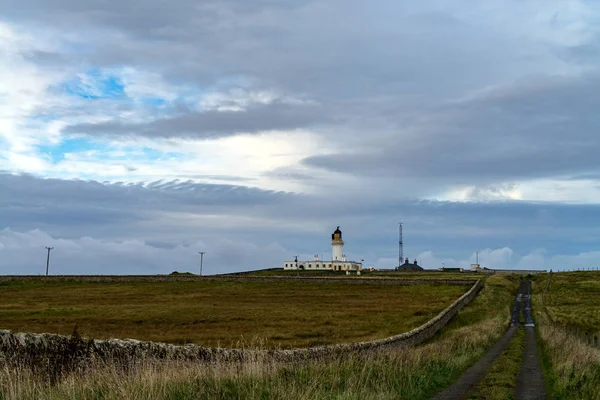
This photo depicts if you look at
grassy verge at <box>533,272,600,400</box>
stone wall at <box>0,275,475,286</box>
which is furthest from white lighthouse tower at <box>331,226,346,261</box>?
grassy verge at <box>533,272,600,400</box>

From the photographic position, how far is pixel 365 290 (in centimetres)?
9069

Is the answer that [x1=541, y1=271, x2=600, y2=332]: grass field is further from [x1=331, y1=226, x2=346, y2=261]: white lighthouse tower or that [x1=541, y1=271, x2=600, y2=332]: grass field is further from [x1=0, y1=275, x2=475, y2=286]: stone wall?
[x1=331, y1=226, x2=346, y2=261]: white lighthouse tower

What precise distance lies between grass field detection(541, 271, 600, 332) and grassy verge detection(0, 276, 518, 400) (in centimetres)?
3593

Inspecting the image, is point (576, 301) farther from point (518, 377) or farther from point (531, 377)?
point (518, 377)

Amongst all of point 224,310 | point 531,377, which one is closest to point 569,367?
point 531,377

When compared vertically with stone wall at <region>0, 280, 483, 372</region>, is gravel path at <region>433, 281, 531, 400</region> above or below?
below

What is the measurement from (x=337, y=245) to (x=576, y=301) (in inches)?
4268

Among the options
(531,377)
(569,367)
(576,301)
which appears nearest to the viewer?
(531,377)

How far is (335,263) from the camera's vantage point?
17200 cm

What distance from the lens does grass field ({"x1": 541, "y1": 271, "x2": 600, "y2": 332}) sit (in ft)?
176

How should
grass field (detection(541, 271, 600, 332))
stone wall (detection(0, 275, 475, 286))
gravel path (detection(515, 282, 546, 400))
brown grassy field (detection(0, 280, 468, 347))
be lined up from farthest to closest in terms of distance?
stone wall (detection(0, 275, 475, 286)), grass field (detection(541, 271, 600, 332)), brown grassy field (detection(0, 280, 468, 347)), gravel path (detection(515, 282, 546, 400))

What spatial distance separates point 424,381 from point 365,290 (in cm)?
7396

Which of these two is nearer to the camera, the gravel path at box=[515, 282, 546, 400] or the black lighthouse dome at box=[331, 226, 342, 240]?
→ the gravel path at box=[515, 282, 546, 400]

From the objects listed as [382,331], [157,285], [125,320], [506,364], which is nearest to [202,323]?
[125,320]
